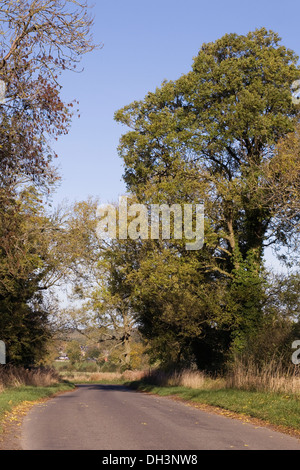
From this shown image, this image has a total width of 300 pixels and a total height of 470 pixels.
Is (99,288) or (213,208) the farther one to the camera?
(99,288)

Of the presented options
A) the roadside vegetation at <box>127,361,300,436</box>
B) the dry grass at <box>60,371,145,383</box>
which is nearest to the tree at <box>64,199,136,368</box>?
the dry grass at <box>60,371,145,383</box>

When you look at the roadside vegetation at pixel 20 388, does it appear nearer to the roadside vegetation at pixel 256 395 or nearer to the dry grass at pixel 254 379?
the roadside vegetation at pixel 256 395

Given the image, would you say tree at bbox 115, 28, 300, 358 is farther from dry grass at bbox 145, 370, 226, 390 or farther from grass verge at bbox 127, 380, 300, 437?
grass verge at bbox 127, 380, 300, 437

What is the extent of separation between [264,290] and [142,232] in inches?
427

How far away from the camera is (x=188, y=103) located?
105ft

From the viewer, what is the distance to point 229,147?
3062cm

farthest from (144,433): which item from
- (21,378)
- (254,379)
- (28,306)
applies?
(28,306)

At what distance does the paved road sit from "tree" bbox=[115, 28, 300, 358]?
1345 cm

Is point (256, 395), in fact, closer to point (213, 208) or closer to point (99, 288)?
point (213, 208)

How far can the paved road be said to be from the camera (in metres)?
10.3

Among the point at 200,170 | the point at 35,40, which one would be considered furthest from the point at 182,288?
the point at 35,40

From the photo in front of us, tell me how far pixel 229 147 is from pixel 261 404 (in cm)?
1734
